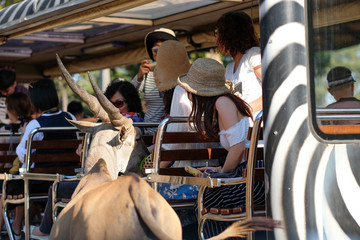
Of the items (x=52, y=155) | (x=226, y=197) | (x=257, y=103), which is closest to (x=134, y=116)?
(x=52, y=155)

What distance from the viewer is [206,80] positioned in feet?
13.8

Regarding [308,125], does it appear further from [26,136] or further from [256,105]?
[26,136]

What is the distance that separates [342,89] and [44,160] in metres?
3.56

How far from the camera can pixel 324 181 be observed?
2.92m

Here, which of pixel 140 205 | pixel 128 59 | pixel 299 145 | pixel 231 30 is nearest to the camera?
pixel 140 205

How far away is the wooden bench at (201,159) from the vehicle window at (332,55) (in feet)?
1.97

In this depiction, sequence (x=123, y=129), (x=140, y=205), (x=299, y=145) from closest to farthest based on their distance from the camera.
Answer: (x=140, y=205) → (x=299, y=145) → (x=123, y=129)

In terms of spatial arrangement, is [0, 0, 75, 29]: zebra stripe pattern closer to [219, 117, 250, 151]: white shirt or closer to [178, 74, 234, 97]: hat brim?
[178, 74, 234, 97]: hat brim

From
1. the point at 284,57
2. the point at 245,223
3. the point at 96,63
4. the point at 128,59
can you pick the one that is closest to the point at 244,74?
the point at 284,57

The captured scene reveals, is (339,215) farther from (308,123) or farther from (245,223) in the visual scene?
(245,223)

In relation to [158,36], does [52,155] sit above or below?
below

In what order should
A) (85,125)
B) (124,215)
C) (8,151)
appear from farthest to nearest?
(8,151), (85,125), (124,215)

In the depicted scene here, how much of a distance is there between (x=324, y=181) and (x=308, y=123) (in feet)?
0.97

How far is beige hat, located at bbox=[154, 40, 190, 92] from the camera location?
5.18 metres
